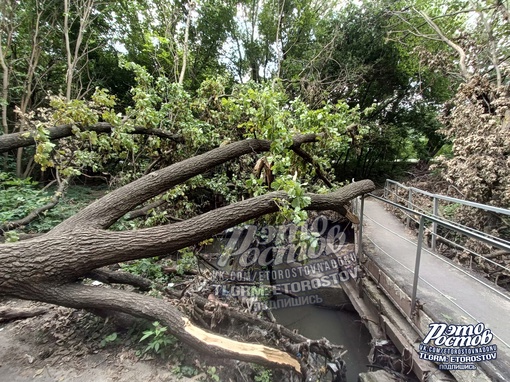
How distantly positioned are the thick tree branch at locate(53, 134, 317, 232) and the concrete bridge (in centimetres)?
200

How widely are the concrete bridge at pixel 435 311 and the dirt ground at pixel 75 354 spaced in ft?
5.89

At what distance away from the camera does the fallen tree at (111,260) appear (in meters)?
1.56

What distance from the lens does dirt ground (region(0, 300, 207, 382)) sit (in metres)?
1.72

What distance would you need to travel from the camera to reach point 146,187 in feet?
7.78

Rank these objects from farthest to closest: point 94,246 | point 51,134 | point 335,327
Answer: point 335,327
point 51,134
point 94,246

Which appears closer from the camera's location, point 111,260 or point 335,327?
point 111,260

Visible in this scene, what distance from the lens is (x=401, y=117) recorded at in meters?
8.99

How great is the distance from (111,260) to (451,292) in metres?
3.15

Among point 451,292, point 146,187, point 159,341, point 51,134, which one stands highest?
point 51,134

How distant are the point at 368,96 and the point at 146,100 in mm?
8581

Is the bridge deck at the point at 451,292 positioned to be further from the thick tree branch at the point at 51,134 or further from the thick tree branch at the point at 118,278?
the thick tree branch at the point at 51,134

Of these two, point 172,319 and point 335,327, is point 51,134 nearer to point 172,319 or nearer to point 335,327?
point 172,319

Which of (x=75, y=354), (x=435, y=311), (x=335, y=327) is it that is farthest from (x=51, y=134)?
(x=335, y=327)

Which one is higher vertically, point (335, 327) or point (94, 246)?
point (94, 246)
